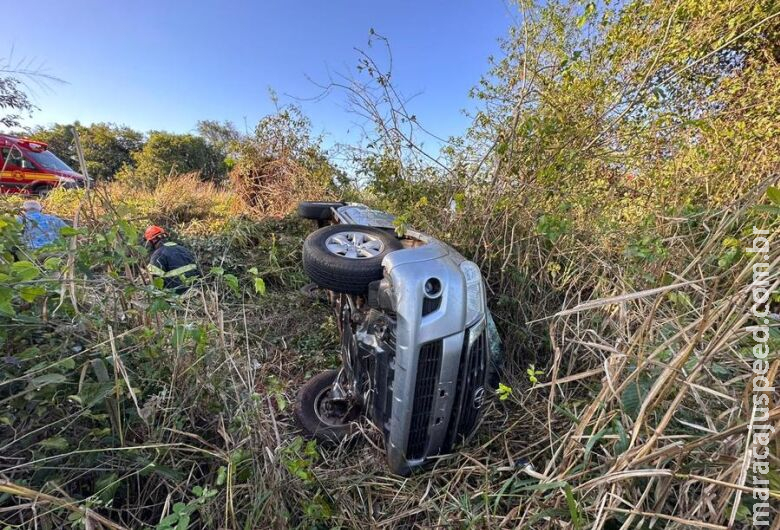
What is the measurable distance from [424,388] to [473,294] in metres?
0.53

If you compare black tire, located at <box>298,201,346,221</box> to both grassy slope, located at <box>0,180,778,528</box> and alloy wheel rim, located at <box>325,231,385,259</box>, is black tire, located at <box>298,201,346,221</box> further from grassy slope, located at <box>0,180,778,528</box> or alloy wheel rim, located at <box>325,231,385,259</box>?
grassy slope, located at <box>0,180,778,528</box>

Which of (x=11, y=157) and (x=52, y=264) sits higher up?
(x=11, y=157)

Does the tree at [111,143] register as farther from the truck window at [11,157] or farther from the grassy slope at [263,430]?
the grassy slope at [263,430]

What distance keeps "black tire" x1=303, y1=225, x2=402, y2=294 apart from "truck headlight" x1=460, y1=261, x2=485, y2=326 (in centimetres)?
48

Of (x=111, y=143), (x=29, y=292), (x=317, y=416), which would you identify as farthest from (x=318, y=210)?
(x=111, y=143)

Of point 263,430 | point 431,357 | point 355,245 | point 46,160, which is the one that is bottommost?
point 263,430

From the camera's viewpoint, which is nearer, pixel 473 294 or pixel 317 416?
pixel 473 294

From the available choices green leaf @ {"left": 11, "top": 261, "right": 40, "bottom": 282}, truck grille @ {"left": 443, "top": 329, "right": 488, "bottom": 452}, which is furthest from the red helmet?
truck grille @ {"left": 443, "top": 329, "right": 488, "bottom": 452}

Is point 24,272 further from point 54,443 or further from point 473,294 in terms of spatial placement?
point 473,294

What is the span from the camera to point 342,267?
1909 millimetres

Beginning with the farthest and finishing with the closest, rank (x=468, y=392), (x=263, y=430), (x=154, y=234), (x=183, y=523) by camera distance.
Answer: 1. (x=154, y=234)
2. (x=468, y=392)
3. (x=263, y=430)
4. (x=183, y=523)

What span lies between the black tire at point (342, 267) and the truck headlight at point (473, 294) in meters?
0.48

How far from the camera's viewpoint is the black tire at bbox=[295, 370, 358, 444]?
197 cm

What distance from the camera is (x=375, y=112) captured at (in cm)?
342
